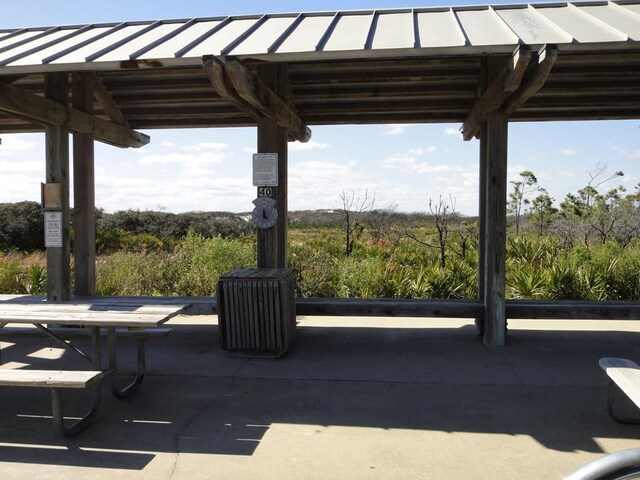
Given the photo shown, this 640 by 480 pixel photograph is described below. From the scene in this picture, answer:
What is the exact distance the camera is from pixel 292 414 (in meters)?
4.22

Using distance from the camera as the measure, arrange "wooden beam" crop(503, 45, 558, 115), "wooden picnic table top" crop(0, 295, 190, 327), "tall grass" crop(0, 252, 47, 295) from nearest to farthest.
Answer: "wooden picnic table top" crop(0, 295, 190, 327) < "wooden beam" crop(503, 45, 558, 115) < "tall grass" crop(0, 252, 47, 295)

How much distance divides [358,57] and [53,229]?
418 cm

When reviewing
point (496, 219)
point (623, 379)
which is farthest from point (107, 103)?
point (623, 379)

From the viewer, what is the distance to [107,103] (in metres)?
7.67

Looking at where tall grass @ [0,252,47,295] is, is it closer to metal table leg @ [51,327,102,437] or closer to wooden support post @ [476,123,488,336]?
metal table leg @ [51,327,102,437]

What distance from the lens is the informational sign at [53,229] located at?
650cm

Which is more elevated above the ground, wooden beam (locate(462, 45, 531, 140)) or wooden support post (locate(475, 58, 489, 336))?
wooden beam (locate(462, 45, 531, 140))

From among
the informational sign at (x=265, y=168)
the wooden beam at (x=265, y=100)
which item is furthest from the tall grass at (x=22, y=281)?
the informational sign at (x=265, y=168)

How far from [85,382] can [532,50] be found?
437cm

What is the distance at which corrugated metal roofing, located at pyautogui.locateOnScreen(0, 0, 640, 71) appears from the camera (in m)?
4.88

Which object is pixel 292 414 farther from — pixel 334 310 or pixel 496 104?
pixel 496 104

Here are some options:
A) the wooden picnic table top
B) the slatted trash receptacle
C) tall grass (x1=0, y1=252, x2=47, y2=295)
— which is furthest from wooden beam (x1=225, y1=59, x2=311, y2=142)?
tall grass (x1=0, y1=252, x2=47, y2=295)

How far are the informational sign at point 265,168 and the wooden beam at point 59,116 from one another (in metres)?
2.34

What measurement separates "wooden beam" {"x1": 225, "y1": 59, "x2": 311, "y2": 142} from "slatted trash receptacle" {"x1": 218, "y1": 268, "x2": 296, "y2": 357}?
183 cm
